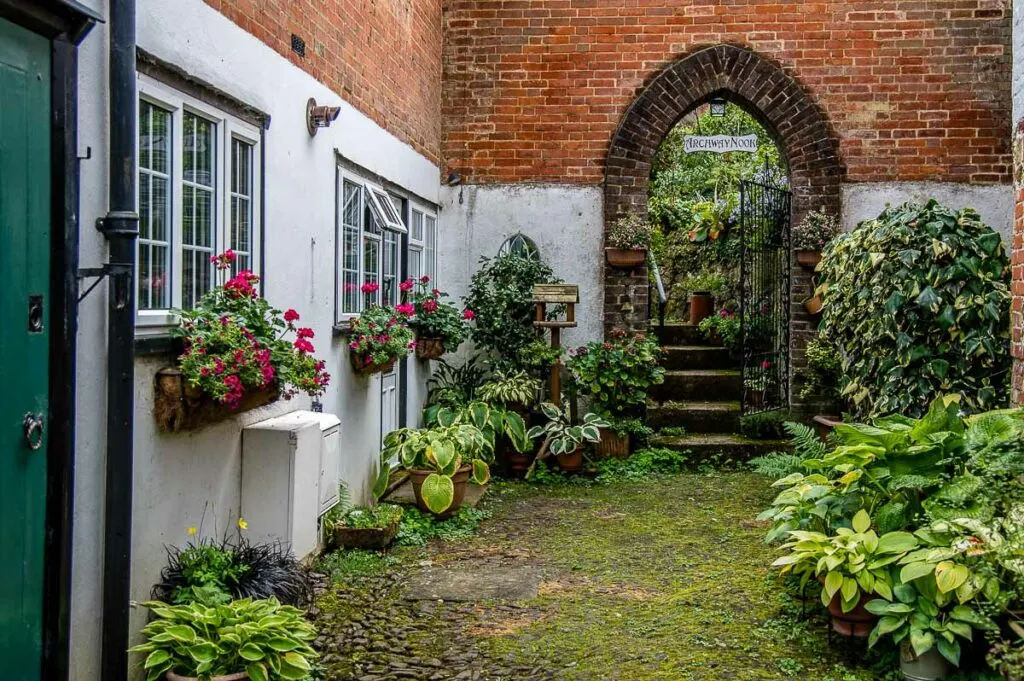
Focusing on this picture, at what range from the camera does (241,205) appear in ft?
16.4

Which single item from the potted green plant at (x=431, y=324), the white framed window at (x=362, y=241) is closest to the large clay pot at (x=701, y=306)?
the potted green plant at (x=431, y=324)

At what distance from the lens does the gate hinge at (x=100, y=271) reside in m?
3.37

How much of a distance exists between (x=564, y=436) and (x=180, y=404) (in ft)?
17.5

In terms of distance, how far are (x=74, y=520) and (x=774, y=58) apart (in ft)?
27.4

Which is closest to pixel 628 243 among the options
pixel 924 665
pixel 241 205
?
pixel 241 205

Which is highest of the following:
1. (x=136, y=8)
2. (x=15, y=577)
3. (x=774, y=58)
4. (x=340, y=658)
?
(x=774, y=58)

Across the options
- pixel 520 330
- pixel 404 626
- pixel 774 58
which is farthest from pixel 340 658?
pixel 774 58

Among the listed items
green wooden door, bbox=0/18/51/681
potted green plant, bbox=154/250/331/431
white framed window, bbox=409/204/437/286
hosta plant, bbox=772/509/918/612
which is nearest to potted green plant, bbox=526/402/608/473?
white framed window, bbox=409/204/437/286

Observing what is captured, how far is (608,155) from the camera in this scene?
9.83 metres

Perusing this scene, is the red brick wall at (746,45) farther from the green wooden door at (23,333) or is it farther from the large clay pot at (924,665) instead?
the green wooden door at (23,333)

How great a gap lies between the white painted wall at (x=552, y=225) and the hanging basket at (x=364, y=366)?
3.20m

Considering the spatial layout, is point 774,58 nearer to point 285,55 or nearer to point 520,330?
point 520,330

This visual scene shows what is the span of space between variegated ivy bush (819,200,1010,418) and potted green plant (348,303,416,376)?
3344 mm

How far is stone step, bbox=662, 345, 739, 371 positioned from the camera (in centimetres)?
1137
